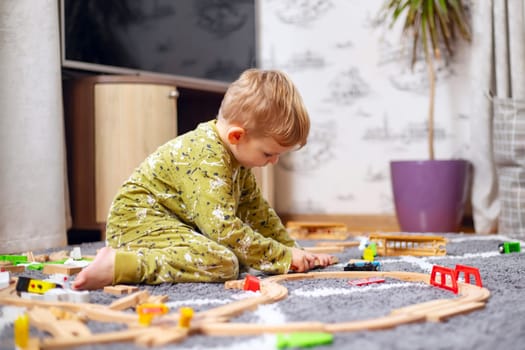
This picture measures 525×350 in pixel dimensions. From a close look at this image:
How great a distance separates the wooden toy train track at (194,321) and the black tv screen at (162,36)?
1.35m

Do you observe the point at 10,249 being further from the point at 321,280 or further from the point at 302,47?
the point at 302,47

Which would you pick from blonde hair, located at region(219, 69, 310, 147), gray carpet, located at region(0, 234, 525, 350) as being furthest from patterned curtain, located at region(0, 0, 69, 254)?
blonde hair, located at region(219, 69, 310, 147)

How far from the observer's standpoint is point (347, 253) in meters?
1.66

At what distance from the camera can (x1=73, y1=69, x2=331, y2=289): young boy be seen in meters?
1.18

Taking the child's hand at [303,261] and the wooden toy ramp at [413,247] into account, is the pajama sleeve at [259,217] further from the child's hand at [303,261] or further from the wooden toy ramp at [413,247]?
the wooden toy ramp at [413,247]

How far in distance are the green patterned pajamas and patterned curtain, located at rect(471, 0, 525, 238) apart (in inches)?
46.3

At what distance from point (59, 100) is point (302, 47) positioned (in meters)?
1.25

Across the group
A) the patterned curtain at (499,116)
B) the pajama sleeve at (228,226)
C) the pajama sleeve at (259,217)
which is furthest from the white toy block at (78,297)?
the patterned curtain at (499,116)

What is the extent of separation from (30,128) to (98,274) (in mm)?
876

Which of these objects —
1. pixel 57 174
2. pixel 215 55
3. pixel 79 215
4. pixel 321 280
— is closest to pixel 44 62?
pixel 57 174

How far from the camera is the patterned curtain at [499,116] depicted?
212 centimetres

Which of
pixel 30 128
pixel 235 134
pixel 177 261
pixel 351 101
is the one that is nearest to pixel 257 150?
pixel 235 134

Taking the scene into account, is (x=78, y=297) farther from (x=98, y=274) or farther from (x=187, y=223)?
(x=187, y=223)

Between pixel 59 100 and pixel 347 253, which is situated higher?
pixel 59 100
